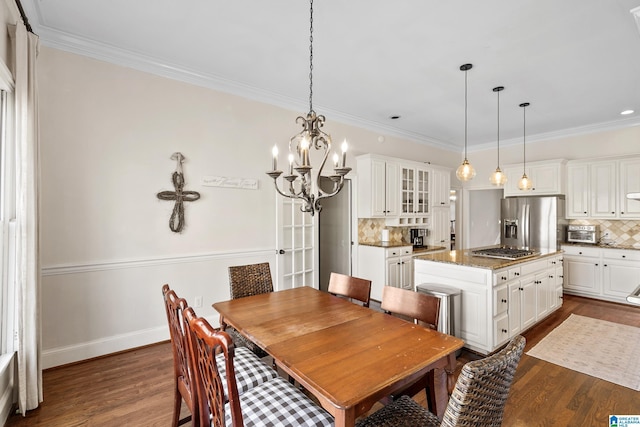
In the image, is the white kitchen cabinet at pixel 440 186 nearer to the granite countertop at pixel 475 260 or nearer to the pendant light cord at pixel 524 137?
the pendant light cord at pixel 524 137

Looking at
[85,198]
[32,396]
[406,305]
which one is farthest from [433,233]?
[32,396]

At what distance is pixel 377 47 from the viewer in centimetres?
288

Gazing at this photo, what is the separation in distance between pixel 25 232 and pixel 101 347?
137 cm

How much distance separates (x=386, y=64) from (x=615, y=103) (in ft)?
11.3

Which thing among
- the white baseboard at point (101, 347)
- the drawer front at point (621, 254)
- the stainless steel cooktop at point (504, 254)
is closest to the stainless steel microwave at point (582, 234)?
the drawer front at point (621, 254)

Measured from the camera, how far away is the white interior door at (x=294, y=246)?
4.03 m

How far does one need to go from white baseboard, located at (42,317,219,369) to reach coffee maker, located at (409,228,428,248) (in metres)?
4.16

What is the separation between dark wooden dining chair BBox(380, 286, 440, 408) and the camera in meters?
1.85

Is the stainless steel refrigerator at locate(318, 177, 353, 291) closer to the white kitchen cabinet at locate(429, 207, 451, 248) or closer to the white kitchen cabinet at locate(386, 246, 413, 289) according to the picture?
the white kitchen cabinet at locate(386, 246, 413, 289)

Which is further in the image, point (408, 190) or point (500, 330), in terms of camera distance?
point (408, 190)

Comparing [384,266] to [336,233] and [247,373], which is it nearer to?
[336,233]

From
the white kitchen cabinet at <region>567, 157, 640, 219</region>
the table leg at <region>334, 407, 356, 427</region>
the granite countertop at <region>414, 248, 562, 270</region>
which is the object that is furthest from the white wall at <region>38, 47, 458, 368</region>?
the white kitchen cabinet at <region>567, 157, 640, 219</region>

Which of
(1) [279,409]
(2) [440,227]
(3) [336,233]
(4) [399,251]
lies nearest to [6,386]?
(1) [279,409]

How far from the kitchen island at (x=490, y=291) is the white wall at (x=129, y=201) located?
220 cm
